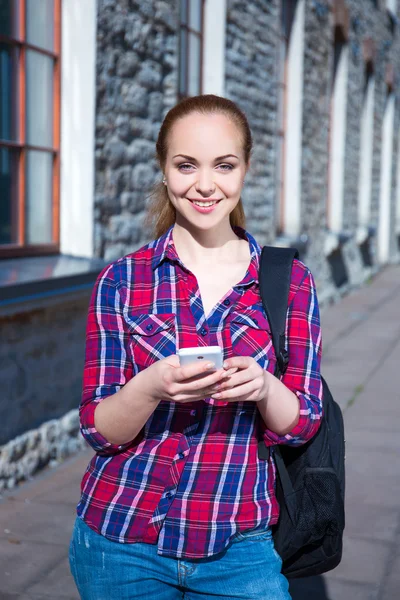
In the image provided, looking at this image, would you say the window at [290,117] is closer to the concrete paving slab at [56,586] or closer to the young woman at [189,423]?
the concrete paving slab at [56,586]

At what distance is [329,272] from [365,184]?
362 cm

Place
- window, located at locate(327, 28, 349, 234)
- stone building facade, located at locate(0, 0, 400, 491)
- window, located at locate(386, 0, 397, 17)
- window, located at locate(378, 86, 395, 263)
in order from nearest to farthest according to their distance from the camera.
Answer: stone building facade, located at locate(0, 0, 400, 491)
window, located at locate(327, 28, 349, 234)
window, located at locate(386, 0, 397, 17)
window, located at locate(378, 86, 395, 263)

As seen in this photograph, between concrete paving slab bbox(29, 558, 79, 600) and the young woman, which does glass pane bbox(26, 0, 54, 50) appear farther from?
the young woman

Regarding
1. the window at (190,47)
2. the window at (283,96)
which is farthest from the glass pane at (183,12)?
the window at (283,96)

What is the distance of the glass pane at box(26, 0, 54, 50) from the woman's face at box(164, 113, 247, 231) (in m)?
3.35

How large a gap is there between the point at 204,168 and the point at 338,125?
11500 millimetres

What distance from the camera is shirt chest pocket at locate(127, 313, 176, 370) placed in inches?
70.7

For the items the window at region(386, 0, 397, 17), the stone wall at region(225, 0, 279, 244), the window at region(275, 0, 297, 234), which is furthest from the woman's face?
the window at region(386, 0, 397, 17)

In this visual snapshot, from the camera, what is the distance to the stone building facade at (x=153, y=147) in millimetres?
4652

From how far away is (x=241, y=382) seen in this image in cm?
159

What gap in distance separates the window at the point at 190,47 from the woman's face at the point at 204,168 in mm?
5286

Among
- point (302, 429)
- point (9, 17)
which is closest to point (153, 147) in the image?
point (9, 17)

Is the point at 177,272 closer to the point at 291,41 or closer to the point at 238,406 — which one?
the point at 238,406

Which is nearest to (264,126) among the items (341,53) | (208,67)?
(208,67)
